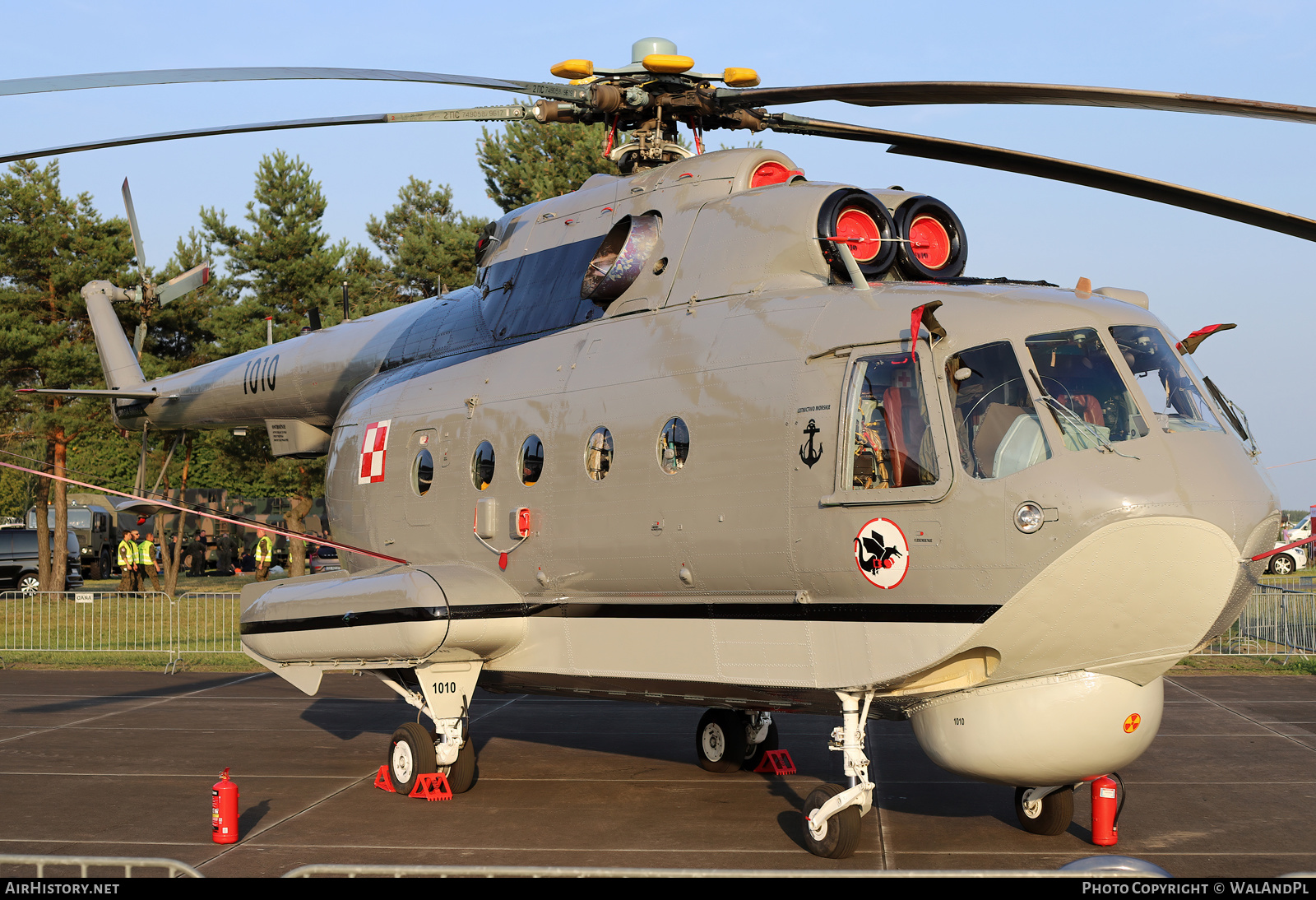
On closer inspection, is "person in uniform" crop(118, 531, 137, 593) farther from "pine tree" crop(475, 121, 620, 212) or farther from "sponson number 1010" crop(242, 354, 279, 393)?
"sponson number 1010" crop(242, 354, 279, 393)

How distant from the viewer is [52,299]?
33.6 meters

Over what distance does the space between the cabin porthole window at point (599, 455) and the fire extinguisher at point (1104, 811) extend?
14.0ft

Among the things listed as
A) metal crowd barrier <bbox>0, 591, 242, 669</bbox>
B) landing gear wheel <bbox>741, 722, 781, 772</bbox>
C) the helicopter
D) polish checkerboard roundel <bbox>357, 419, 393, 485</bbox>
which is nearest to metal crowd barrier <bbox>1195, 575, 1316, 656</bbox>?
landing gear wheel <bbox>741, 722, 781, 772</bbox>

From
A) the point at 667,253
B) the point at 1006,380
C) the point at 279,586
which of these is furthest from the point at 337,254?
the point at 1006,380

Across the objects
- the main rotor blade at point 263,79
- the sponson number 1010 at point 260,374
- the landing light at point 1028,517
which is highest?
the main rotor blade at point 263,79

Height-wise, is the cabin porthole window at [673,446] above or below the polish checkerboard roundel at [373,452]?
below

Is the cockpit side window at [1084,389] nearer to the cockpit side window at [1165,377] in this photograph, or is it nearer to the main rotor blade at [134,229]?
the cockpit side window at [1165,377]

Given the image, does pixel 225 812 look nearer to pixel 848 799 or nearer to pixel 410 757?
pixel 410 757

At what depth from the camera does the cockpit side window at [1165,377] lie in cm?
704

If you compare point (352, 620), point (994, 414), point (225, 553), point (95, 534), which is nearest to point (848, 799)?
point (994, 414)

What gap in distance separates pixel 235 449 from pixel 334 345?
23.0 m

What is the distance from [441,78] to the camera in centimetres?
885

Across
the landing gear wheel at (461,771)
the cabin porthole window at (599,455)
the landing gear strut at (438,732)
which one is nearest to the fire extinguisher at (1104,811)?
the cabin porthole window at (599,455)

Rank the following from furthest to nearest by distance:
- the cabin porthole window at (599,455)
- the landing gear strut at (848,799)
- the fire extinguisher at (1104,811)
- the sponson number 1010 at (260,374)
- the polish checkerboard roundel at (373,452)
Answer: the sponson number 1010 at (260,374), the polish checkerboard roundel at (373,452), the cabin porthole window at (599,455), the fire extinguisher at (1104,811), the landing gear strut at (848,799)
